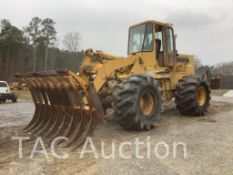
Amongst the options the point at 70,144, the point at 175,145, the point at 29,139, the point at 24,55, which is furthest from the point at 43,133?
the point at 24,55

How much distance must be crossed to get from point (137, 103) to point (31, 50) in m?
48.0

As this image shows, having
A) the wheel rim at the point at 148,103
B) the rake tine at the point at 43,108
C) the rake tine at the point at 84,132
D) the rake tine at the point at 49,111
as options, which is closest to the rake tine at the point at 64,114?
the rake tine at the point at 49,111

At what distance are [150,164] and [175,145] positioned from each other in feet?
4.21

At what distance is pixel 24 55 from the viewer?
5191 cm

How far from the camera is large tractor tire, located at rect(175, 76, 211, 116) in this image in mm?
9656

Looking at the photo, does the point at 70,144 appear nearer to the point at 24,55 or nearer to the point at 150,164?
the point at 150,164

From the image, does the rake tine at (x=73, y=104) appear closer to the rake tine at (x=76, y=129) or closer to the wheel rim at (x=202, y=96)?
the rake tine at (x=76, y=129)

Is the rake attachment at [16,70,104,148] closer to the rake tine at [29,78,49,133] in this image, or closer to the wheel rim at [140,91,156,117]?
the rake tine at [29,78,49,133]

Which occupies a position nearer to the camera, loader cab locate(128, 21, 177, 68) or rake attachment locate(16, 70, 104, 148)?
rake attachment locate(16, 70, 104, 148)

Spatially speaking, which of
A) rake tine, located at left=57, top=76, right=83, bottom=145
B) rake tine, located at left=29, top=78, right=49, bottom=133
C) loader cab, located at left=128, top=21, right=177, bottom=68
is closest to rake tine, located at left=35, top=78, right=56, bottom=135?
rake tine, located at left=29, top=78, right=49, bottom=133

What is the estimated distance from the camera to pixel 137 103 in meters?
7.40

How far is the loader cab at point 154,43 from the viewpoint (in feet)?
30.7
